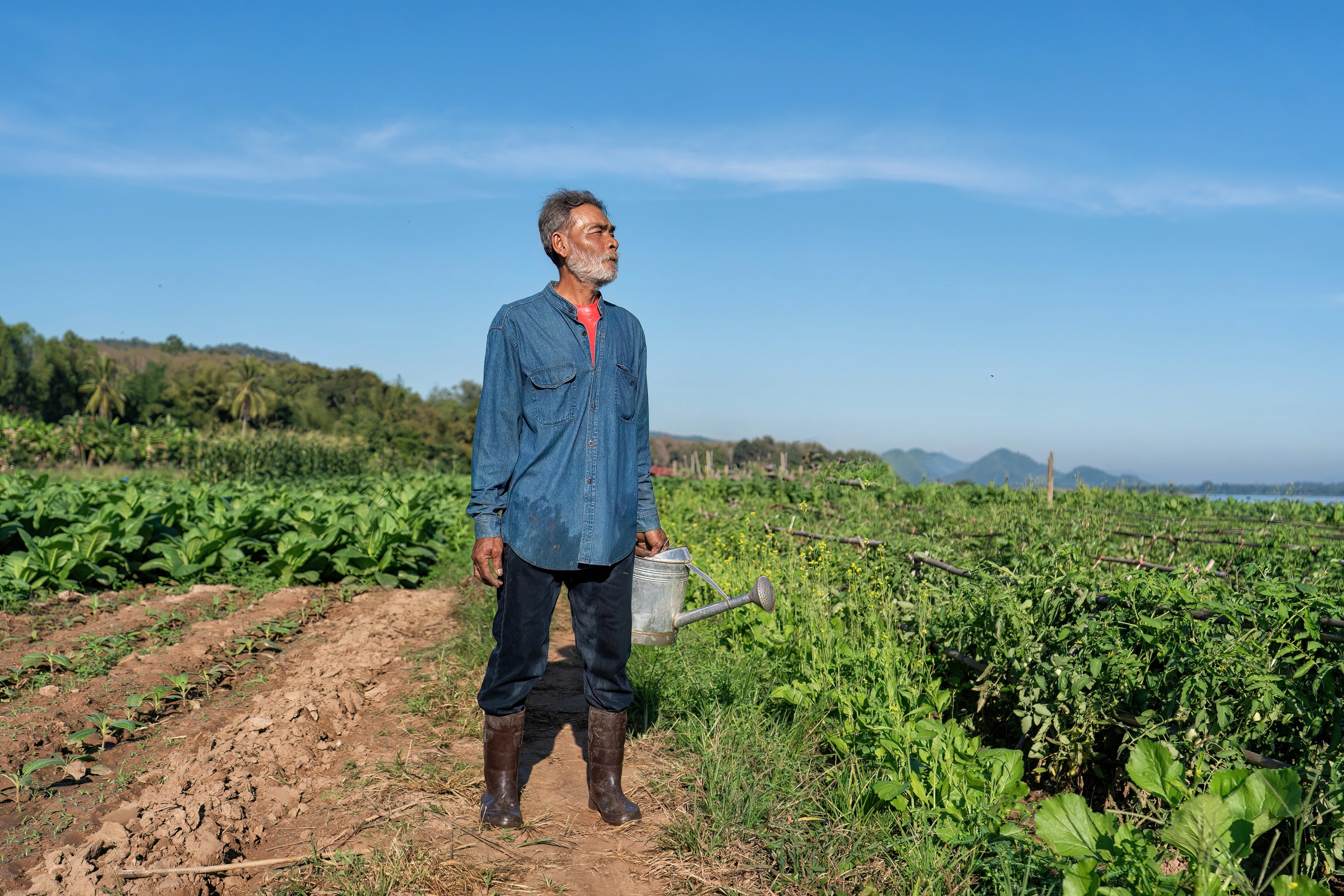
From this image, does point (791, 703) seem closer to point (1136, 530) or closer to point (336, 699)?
point (336, 699)

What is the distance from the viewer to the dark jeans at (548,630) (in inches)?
112

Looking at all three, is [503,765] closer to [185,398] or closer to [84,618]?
[84,618]

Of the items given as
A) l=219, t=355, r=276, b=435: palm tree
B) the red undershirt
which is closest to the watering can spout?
the red undershirt

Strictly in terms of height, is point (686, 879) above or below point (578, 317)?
below

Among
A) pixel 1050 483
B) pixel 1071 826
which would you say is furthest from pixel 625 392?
pixel 1050 483

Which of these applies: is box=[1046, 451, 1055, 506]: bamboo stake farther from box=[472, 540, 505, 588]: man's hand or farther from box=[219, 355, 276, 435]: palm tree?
box=[219, 355, 276, 435]: palm tree

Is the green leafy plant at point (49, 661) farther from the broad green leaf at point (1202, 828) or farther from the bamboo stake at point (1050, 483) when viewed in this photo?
the bamboo stake at point (1050, 483)

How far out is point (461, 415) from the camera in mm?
68625

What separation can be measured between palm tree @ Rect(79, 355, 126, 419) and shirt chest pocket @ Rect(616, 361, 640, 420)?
69726mm

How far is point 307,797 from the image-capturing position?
3135mm

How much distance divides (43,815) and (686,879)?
232cm

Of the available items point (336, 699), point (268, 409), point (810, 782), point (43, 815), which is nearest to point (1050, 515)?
point (810, 782)

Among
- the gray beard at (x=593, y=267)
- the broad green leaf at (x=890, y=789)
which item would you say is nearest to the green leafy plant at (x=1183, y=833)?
the broad green leaf at (x=890, y=789)

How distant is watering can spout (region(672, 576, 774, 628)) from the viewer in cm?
300
